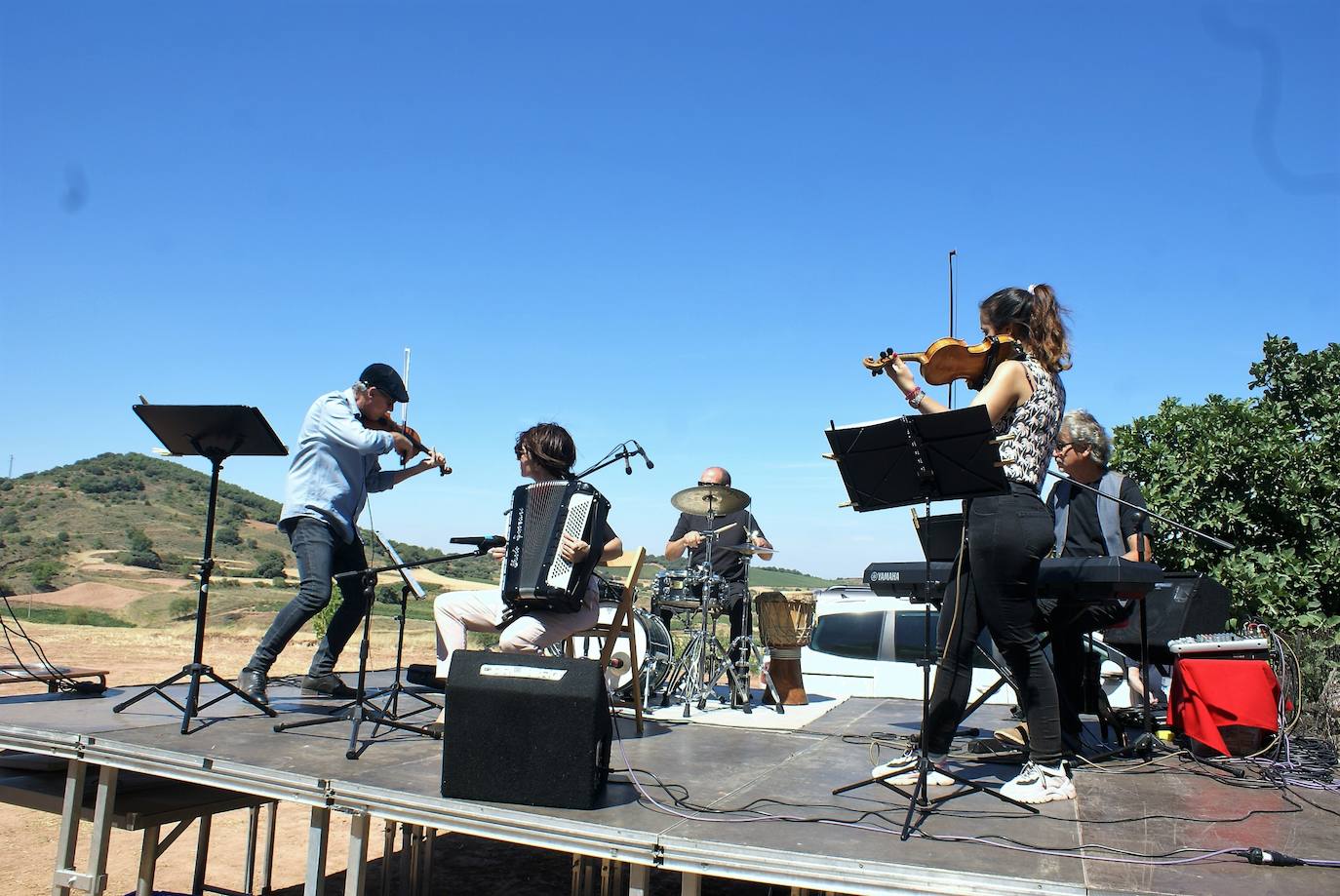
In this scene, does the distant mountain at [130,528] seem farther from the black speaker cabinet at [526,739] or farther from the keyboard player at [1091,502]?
the black speaker cabinet at [526,739]

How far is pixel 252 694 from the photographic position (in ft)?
17.4

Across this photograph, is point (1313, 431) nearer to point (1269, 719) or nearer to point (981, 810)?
point (1269, 719)

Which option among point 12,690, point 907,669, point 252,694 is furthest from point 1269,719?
point 12,690

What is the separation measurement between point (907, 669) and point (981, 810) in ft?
13.7

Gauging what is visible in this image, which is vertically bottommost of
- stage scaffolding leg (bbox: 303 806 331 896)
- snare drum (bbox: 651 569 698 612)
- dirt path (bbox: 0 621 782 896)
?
dirt path (bbox: 0 621 782 896)

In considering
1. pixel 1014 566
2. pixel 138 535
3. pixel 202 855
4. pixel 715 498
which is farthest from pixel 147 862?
pixel 138 535

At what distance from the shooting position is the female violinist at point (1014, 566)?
373 cm

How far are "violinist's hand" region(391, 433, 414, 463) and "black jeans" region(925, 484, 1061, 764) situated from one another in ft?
11.1

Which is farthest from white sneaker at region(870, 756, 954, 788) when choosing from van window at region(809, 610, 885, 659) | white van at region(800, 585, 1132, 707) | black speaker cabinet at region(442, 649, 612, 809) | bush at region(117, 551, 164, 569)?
bush at region(117, 551, 164, 569)

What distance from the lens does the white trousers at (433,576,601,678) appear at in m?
4.80

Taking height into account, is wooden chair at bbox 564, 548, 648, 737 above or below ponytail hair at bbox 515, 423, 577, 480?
below

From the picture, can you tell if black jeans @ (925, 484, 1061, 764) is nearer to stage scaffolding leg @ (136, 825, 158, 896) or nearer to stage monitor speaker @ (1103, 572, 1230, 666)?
stage monitor speaker @ (1103, 572, 1230, 666)

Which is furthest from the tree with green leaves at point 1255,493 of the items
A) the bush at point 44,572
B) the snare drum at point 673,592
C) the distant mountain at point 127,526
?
the bush at point 44,572

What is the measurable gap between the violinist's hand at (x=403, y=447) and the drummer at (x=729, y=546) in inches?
84.5
